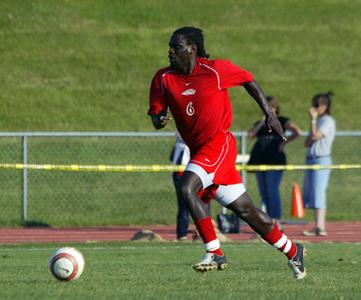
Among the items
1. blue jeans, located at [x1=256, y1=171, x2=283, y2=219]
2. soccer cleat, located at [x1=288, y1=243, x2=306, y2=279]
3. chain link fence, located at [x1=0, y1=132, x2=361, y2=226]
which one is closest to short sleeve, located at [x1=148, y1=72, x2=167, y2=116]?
soccer cleat, located at [x1=288, y1=243, x2=306, y2=279]

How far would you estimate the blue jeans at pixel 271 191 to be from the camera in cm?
1770

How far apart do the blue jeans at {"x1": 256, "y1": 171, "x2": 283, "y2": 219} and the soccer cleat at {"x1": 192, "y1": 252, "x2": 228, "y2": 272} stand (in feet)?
26.5

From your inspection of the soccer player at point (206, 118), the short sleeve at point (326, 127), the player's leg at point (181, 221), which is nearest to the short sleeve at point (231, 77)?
the soccer player at point (206, 118)

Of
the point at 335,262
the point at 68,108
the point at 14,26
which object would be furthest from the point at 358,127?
the point at 335,262

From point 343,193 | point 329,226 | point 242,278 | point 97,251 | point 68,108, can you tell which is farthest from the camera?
point 68,108

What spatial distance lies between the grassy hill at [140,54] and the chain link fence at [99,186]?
3.25 m

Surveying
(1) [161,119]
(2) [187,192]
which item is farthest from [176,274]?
(1) [161,119]

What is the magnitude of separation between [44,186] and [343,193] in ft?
19.4

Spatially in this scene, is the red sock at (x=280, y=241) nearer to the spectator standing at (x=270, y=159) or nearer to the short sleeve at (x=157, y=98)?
the short sleeve at (x=157, y=98)

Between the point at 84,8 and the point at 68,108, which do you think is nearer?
the point at 68,108

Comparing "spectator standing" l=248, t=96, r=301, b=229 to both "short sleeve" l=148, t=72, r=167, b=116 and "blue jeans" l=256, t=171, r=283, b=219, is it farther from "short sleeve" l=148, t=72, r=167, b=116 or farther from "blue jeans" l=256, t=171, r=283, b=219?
"short sleeve" l=148, t=72, r=167, b=116

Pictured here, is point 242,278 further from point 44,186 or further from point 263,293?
point 44,186

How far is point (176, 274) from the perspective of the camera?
10977 mm

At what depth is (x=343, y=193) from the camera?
22641mm
